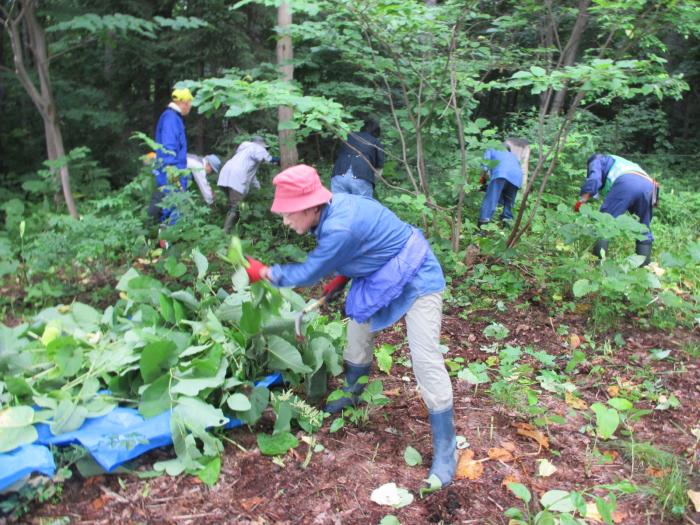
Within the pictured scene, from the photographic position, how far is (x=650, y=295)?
4.59 metres

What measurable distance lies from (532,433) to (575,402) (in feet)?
1.75

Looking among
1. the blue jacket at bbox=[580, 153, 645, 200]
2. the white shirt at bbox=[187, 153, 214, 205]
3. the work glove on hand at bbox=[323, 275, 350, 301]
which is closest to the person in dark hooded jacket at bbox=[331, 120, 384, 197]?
the white shirt at bbox=[187, 153, 214, 205]

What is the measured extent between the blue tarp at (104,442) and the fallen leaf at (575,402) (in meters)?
2.39

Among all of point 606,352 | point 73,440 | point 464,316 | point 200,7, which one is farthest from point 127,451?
point 200,7

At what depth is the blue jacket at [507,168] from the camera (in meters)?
6.71

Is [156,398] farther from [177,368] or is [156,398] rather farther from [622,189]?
[622,189]

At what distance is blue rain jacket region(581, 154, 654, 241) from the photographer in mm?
5293

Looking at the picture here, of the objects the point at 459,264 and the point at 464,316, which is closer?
the point at 464,316

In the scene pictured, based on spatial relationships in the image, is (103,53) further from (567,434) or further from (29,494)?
(567,434)

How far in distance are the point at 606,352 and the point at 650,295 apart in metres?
0.91

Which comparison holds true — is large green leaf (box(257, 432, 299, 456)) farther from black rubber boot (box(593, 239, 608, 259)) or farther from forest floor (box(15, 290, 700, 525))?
black rubber boot (box(593, 239, 608, 259))

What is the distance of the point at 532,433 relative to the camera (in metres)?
3.03

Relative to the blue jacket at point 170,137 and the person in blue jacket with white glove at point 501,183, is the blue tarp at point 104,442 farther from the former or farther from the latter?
the person in blue jacket with white glove at point 501,183

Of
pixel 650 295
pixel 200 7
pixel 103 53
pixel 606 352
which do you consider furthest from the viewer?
pixel 103 53
